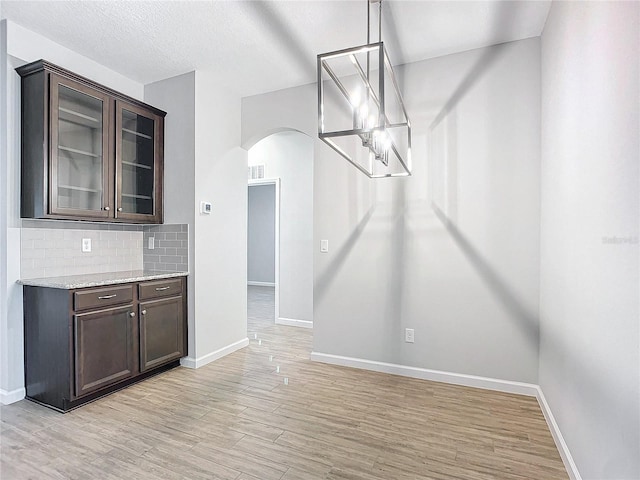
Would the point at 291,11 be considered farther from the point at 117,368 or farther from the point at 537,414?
the point at 537,414

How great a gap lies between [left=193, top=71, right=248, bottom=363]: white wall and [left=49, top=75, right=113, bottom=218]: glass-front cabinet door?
2.52ft

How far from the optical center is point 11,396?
261 cm

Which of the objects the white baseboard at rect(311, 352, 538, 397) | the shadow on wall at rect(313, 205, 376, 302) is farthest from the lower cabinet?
the white baseboard at rect(311, 352, 538, 397)

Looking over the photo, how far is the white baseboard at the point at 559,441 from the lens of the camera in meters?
1.78

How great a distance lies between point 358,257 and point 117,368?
222 centimetres

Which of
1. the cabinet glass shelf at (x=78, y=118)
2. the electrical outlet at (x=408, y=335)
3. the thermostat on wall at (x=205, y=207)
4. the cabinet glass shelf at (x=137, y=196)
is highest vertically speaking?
the cabinet glass shelf at (x=78, y=118)

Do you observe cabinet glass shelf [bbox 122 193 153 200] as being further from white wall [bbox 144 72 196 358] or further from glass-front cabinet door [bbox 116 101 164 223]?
white wall [bbox 144 72 196 358]

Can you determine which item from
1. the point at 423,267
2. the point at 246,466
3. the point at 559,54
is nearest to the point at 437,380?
the point at 423,267

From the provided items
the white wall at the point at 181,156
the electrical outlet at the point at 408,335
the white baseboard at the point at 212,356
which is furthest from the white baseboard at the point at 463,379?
the white wall at the point at 181,156

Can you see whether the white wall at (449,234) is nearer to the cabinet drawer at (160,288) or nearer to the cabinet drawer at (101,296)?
the cabinet drawer at (160,288)

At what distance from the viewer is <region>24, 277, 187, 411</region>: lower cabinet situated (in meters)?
2.46

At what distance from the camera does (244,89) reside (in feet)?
12.4

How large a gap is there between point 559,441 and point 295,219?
383 centimetres

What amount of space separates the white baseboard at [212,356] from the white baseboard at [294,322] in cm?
112
